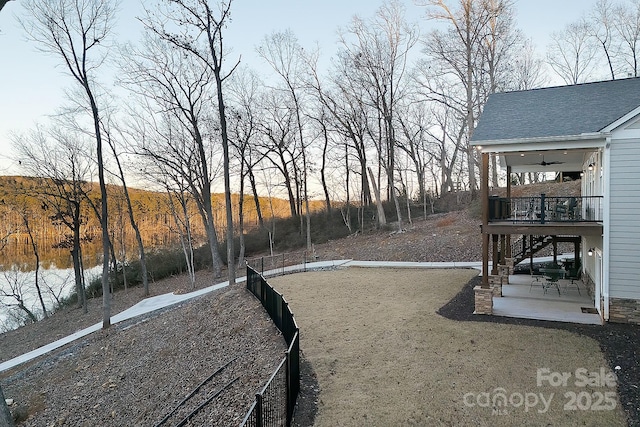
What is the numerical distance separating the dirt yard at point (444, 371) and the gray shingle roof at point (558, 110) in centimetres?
481

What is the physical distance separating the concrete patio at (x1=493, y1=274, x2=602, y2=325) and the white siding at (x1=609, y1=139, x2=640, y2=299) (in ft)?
3.44

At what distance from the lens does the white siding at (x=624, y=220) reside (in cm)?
845

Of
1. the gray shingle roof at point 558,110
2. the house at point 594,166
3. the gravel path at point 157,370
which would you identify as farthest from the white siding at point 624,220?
the gravel path at point 157,370

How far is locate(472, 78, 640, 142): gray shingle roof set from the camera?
9.38m

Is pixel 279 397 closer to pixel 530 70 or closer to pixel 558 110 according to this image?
pixel 558 110

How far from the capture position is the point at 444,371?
654 cm

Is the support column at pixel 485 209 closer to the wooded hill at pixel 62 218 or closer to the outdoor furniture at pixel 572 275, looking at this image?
the outdoor furniture at pixel 572 275

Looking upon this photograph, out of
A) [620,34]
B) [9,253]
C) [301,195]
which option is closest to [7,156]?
[9,253]

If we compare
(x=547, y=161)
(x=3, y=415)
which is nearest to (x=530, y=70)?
(x=547, y=161)

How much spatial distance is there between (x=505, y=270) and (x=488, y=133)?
5762 mm

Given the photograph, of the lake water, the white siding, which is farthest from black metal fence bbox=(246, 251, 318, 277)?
the lake water

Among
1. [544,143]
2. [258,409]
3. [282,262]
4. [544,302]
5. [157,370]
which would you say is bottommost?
[157,370]

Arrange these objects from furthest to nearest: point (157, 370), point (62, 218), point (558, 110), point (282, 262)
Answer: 1. point (282, 262)
2. point (62, 218)
3. point (558, 110)
4. point (157, 370)

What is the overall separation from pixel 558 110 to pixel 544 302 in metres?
5.36
